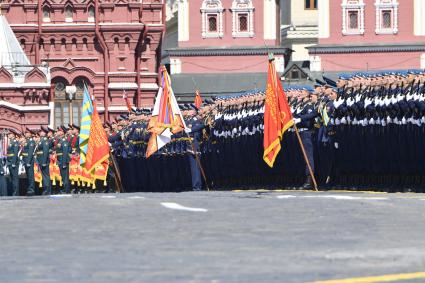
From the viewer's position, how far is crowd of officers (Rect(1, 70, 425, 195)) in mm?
20906

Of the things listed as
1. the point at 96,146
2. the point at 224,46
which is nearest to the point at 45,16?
the point at 224,46

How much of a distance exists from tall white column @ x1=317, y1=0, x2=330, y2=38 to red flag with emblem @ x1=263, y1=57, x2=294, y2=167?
2674 inches

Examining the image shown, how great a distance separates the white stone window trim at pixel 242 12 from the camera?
92688 mm

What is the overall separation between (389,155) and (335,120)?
1.04 meters

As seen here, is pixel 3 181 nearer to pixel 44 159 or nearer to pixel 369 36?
pixel 44 159

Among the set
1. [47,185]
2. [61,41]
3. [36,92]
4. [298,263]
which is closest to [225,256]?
[298,263]

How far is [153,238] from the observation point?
1269cm

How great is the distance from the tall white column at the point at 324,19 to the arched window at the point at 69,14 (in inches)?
805

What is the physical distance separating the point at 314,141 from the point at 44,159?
1392 cm

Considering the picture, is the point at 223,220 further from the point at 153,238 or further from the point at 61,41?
the point at 61,41

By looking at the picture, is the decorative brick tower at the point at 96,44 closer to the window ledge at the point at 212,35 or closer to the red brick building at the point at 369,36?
the red brick building at the point at 369,36

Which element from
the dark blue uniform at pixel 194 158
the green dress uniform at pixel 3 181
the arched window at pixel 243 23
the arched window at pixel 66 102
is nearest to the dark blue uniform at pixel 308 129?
the dark blue uniform at pixel 194 158

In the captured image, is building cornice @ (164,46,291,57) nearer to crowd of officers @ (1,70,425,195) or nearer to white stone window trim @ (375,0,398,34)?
white stone window trim @ (375,0,398,34)

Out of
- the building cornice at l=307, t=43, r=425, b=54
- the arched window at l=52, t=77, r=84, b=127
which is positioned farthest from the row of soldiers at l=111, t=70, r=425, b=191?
the building cornice at l=307, t=43, r=425, b=54
